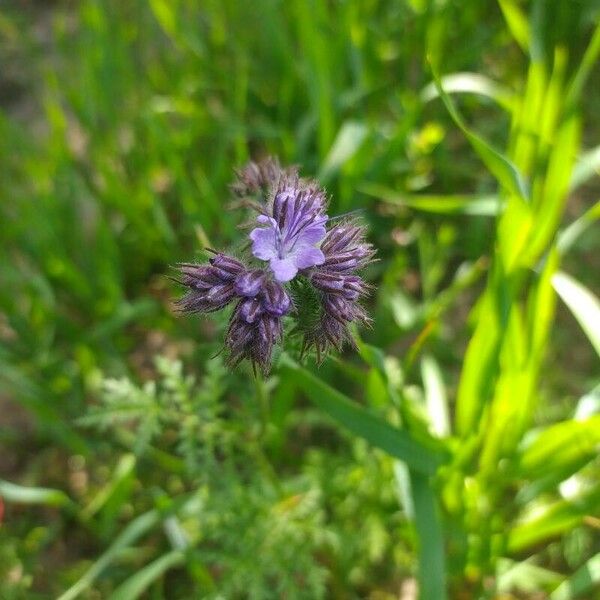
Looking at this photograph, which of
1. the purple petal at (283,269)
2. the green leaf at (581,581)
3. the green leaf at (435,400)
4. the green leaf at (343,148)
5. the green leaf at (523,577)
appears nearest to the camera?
the purple petal at (283,269)

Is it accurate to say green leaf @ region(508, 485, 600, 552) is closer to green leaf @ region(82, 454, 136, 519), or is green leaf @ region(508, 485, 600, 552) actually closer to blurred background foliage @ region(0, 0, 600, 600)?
blurred background foliage @ region(0, 0, 600, 600)

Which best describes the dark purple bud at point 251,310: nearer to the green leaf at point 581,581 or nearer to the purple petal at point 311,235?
the purple petal at point 311,235

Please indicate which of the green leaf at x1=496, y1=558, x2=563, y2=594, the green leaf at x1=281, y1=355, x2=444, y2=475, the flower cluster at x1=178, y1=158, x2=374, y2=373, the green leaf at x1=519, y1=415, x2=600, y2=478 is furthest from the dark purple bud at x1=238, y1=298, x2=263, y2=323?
the green leaf at x1=496, y1=558, x2=563, y2=594

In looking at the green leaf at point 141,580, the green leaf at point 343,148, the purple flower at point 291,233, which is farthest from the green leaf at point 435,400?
the purple flower at point 291,233

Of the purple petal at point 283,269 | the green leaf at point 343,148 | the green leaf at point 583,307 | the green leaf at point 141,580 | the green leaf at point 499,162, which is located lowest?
the green leaf at point 141,580

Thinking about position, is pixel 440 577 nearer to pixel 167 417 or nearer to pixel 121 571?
pixel 167 417

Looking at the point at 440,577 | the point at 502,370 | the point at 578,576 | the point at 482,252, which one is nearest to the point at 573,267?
the point at 482,252
